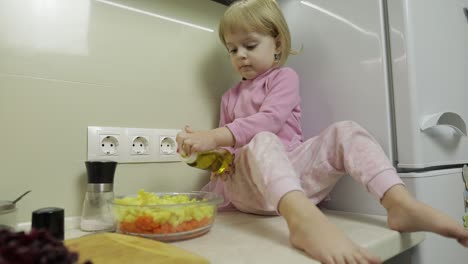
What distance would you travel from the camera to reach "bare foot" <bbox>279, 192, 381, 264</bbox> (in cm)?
47

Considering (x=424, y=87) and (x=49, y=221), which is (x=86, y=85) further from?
(x=424, y=87)

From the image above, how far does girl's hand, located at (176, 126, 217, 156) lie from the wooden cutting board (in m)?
0.23

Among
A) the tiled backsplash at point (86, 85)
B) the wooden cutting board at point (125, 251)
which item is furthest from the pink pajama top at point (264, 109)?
the wooden cutting board at point (125, 251)

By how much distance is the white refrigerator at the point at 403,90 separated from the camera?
75 centimetres

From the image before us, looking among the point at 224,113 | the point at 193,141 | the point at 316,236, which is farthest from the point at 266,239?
the point at 224,113

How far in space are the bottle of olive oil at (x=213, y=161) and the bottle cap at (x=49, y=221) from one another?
0.29 metres

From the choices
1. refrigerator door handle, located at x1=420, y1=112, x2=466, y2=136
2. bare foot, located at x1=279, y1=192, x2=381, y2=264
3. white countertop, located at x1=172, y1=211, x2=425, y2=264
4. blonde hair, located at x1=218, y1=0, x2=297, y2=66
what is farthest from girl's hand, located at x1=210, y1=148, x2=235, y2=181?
refrigerator door handle, located at x1=420, y1=112, x2=466, y2=136

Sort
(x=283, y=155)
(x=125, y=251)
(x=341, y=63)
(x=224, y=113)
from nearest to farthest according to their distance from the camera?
(x=125, y=251)
(x=283, y=155)
(x=341, y=63)
(x=224, y=113)

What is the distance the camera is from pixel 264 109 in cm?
82

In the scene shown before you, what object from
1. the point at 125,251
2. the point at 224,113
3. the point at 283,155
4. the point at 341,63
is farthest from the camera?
the point at 224,113

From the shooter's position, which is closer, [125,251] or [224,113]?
[125,251]

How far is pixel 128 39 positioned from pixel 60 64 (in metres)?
0.19

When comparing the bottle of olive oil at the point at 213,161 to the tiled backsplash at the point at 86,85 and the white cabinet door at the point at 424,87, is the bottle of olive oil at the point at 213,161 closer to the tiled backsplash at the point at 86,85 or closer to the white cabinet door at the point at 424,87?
the tiled backsplash at the point at 86,85

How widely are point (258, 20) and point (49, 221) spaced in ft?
2.25
